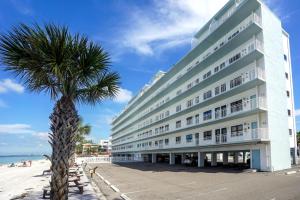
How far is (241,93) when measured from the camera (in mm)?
33156

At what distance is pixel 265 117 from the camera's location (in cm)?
2969

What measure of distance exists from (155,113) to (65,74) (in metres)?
57.4

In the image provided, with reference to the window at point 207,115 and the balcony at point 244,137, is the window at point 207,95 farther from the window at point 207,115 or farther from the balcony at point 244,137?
the balcony at point 244,137

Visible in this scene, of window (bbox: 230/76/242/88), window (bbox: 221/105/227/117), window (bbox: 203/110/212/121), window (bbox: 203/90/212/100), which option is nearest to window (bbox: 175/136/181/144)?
window (bbox: 203/110/212/121)

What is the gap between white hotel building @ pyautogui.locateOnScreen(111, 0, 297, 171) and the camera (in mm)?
30141

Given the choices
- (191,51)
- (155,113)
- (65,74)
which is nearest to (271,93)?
(191,51)

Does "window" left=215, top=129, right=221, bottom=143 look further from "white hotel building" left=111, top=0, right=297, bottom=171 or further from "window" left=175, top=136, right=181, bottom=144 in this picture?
"window" left=175, top=136, right=181, bottom=144

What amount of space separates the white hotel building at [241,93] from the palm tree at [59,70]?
22.8 meters

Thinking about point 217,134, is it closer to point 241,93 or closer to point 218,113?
point 218,113

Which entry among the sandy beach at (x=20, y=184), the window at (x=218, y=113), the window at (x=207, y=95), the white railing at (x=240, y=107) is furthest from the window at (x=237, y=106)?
the sandy beach at (x=20, y=184)

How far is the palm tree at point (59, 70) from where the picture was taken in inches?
381

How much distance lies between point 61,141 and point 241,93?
27.2 m

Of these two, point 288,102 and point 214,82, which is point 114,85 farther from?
point 288,102

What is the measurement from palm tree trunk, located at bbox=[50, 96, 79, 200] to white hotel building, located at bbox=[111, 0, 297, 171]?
76.3 feet
